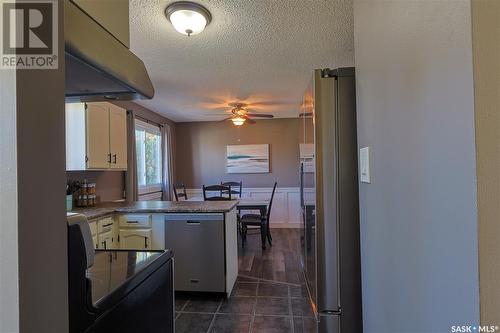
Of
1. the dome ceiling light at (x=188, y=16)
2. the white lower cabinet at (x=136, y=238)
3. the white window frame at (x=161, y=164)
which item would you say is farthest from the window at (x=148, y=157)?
the dome ceiling light at (x=188, y=16)

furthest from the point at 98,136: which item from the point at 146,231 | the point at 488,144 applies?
the point at 488,144

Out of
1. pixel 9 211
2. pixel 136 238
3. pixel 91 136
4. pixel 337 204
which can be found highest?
pixel 91 136

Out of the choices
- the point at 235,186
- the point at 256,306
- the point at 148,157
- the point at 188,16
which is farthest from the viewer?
the point at 235,186

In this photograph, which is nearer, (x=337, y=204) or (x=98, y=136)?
(x=337, y=204)

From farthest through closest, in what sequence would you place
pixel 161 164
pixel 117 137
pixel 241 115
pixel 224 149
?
pixel 224 149, pixel 161 164, pixel 241 115, pixel 117 137

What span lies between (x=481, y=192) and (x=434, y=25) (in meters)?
0.34

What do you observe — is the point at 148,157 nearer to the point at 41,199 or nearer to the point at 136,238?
the point at 136,238

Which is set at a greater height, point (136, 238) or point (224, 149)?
point (224, 149)

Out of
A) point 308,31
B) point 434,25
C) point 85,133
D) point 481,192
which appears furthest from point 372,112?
point 85,133

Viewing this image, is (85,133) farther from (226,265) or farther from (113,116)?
(226,265)

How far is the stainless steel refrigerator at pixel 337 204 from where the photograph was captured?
1.48 metres

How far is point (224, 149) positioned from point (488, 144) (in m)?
A: 6.00

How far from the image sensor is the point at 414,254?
0.70 m

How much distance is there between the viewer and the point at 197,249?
2729 millimetres
